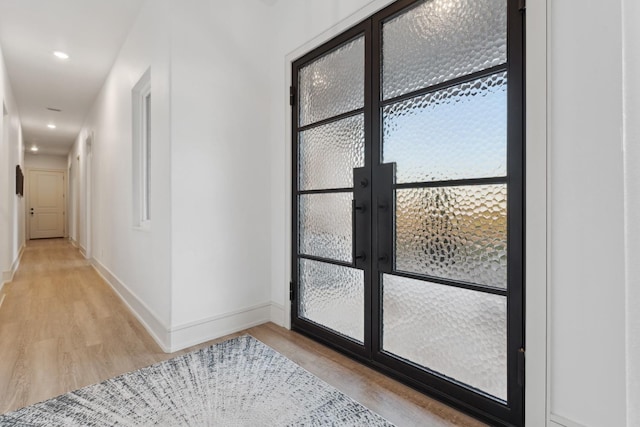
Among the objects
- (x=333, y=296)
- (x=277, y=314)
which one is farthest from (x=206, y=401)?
(x=277, y=314)

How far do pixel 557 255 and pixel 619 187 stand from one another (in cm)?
31

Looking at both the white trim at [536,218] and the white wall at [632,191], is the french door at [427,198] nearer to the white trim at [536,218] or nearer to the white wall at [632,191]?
the white trim at [536,218]

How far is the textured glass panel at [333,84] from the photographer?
82.1 inches

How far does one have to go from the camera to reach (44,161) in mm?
9414

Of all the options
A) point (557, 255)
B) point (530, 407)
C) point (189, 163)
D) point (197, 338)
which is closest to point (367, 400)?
point (530, 407)

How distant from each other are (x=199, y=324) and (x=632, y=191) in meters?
2.42

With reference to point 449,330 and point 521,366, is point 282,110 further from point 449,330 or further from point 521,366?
point 521,366

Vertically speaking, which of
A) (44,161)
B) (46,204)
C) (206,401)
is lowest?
(206,401)

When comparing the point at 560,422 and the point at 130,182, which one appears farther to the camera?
the point at 130,182

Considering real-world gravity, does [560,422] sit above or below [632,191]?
below

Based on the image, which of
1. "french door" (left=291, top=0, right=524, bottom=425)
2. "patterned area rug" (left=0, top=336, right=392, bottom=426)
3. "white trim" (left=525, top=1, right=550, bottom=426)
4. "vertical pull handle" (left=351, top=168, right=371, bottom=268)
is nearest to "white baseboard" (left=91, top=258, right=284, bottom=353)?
"patterned area rug" (left=0, top=336, right=392, bottom=426)

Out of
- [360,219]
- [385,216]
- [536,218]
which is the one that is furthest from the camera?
[360,219]

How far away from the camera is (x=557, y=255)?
1.23 m

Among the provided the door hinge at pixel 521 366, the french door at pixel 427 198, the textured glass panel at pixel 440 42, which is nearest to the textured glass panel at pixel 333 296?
the french door at pixel 427 198
